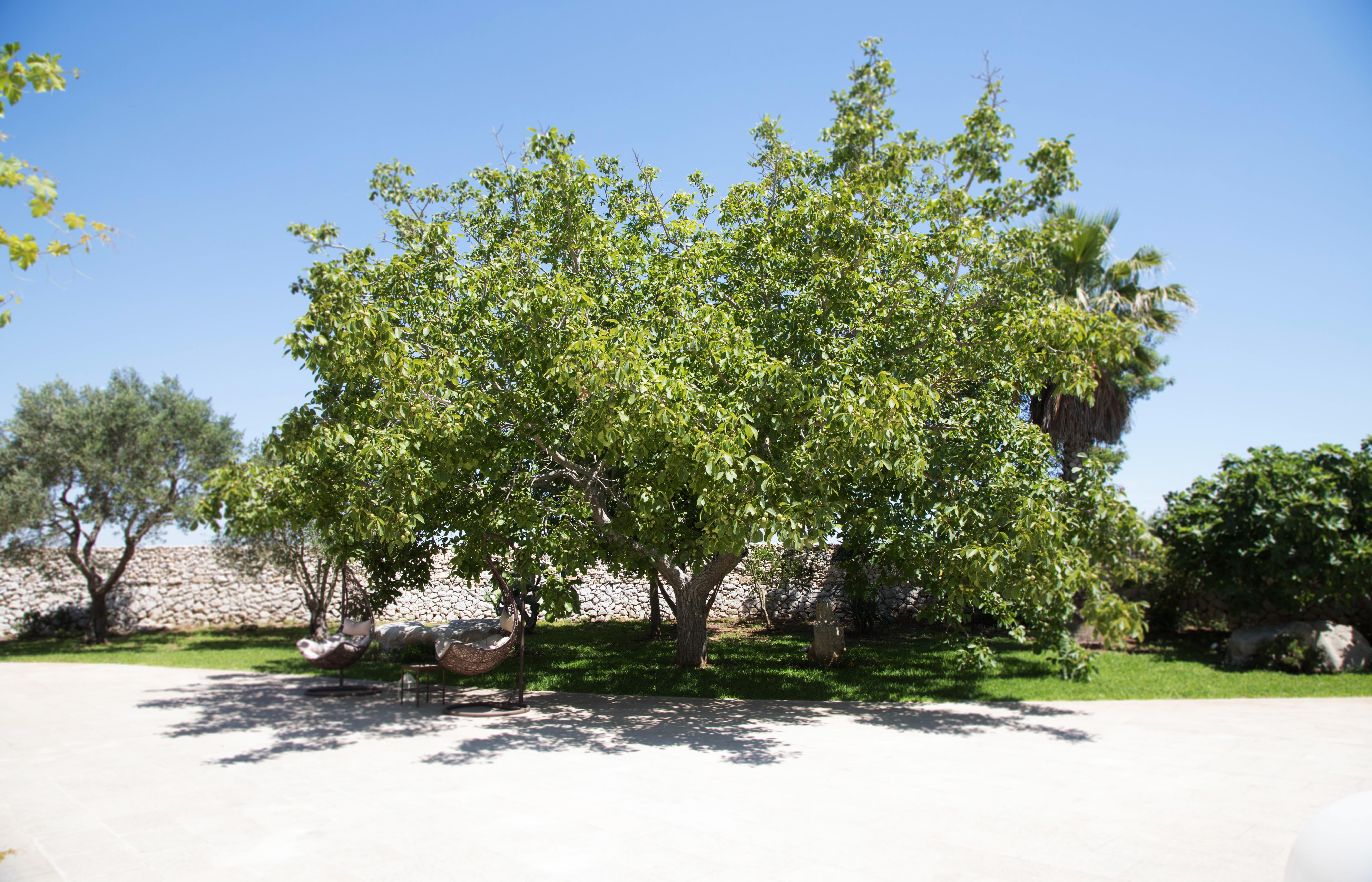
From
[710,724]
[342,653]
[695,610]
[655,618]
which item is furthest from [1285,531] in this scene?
[342,653]

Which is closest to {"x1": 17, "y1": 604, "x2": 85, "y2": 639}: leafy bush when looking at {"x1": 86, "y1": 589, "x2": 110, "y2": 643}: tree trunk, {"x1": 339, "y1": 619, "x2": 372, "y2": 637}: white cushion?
{"x1": 86, "y1": 589, "x2": 110, "y2": 643}: tree trunk

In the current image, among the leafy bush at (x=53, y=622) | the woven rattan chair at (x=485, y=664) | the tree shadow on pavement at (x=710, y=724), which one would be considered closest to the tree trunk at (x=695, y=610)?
the tree shadow on pavement at (x=710, y=724)

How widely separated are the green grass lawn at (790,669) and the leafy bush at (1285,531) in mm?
1465

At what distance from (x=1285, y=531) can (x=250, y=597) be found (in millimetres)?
23614

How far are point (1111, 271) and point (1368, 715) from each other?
8.59 meters

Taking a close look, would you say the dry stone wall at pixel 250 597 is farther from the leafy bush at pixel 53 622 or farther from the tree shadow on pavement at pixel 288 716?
the tree shadow on pavement at pixel 288 716

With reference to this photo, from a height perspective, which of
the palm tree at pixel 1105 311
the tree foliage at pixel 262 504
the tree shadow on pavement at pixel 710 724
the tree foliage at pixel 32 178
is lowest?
the tree shadow on pavement at pixel 710 724

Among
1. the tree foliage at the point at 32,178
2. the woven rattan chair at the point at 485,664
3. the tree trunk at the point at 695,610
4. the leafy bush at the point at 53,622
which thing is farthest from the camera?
the leafy bush at the point at 53,622

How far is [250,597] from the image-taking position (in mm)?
21000

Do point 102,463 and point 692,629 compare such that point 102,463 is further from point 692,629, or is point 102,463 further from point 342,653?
point 692,629

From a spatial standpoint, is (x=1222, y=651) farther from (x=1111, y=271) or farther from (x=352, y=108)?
(x=352, y=108)

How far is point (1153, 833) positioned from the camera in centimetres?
487

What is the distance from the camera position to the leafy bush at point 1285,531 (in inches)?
476

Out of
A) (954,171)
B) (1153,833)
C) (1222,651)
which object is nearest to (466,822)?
(1153,833)
